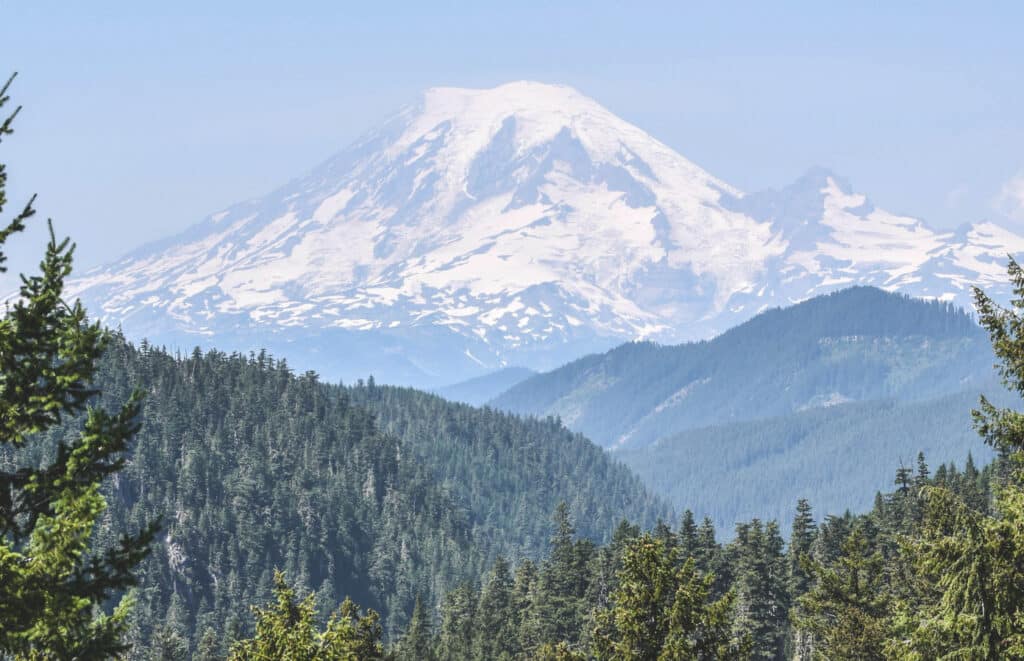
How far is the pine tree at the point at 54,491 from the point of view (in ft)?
60.5

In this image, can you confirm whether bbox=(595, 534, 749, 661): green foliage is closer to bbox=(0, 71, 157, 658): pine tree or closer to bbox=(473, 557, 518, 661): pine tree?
bbox=(0, 71, 157, 658): pine tree

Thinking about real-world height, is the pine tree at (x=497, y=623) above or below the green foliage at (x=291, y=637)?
above

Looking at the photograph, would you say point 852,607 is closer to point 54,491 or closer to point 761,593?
point 54,491

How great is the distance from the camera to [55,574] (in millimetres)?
18594

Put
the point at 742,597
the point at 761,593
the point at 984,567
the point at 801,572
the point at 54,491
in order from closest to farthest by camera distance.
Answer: the point at 54,491, the point at 984,567, the point at 742,597, the point at 761,593, the point at 801,572

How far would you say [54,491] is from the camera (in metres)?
18.8

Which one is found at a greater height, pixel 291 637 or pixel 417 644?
pixel 417 644

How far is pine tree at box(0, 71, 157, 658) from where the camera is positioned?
18.5 metres

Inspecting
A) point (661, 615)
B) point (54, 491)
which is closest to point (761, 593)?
point (661, 615)

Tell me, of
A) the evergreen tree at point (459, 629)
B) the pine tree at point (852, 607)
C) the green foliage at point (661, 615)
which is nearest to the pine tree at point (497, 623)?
the evergreen tree at point (459, 629)

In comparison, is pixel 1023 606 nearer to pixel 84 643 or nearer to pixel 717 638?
pixel 717 638

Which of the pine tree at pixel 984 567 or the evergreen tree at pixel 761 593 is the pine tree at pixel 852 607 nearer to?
the pine tree at pixel 984 567

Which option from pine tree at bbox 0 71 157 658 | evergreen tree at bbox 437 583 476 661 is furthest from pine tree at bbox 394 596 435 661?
pine tree at bbox 0 71 157 658

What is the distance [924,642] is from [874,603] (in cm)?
2426
